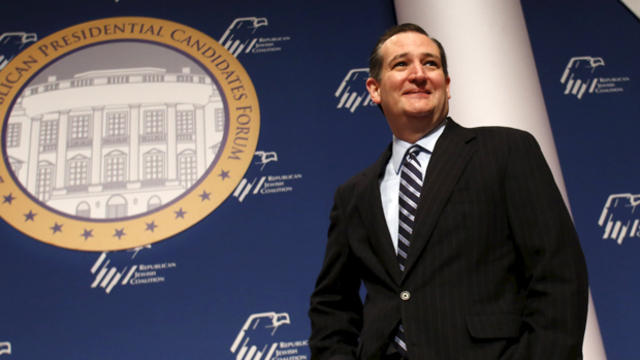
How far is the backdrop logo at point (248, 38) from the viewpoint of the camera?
2361 mm

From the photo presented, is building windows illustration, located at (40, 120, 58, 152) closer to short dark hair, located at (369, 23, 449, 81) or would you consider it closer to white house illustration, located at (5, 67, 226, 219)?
white house illustration, located at (5, 67, 226, 219)

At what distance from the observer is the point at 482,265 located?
91 centimetres

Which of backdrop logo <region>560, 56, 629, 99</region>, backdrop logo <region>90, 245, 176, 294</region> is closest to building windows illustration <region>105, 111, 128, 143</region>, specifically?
backdrop logo <region>90, 245, 176, 294</region>

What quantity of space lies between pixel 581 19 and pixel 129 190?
7.44 ft

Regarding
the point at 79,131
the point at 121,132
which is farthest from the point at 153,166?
the point at 79,131

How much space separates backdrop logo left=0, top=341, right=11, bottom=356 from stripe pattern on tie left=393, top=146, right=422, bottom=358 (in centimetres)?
167

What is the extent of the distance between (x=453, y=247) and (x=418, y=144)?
0.25 meters

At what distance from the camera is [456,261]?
3.00 feet

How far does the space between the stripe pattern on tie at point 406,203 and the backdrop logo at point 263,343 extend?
1.11 m

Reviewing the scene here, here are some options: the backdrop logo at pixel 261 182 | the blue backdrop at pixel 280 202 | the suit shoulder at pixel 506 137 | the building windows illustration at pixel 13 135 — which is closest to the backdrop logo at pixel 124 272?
the blue backdrop at pixel 280 202

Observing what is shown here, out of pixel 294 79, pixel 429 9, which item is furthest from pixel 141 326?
pixel 429 9

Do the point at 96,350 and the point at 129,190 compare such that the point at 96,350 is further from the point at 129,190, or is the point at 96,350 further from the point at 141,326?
the point at 129,190

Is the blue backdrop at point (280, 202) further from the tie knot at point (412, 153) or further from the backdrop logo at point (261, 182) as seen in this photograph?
the tie knot at point (412, 153)

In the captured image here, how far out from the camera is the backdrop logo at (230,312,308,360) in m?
1.94
